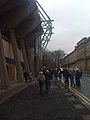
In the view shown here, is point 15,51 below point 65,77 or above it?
above

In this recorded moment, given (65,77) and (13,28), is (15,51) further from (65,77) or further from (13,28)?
(65,77)

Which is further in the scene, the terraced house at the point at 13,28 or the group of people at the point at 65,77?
the terraced house at the point at 13,28

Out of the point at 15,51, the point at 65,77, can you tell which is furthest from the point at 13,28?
the point at 65,77

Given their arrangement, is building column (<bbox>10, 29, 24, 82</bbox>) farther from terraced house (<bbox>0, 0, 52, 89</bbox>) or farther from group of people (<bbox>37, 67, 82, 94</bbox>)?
group of people (<bbox>37, 67, 82, 94</bbox>)

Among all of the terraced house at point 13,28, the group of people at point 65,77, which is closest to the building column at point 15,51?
the terraced house at point 13,28

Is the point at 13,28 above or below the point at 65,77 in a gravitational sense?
above

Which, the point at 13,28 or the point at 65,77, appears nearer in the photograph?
the point at 65,77

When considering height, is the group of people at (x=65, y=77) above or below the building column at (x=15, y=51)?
below

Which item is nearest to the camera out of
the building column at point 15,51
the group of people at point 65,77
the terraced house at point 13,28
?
the group of people at point 65,77

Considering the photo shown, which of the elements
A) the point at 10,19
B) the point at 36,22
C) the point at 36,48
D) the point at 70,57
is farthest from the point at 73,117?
the point at 70,57

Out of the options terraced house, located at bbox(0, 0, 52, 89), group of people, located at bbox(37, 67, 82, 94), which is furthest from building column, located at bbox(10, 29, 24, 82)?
group of people, located at bbox(37, 67, 82, 94)

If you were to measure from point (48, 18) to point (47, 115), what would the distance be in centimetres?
5935

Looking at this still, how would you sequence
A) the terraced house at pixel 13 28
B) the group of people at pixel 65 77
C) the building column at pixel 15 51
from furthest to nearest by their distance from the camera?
the building column at pixel 15 51, the terraced house at pixel 13 28, the group of people at pixel 65 77

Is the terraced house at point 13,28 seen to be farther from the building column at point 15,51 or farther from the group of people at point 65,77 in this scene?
the group of people at point 65,77
